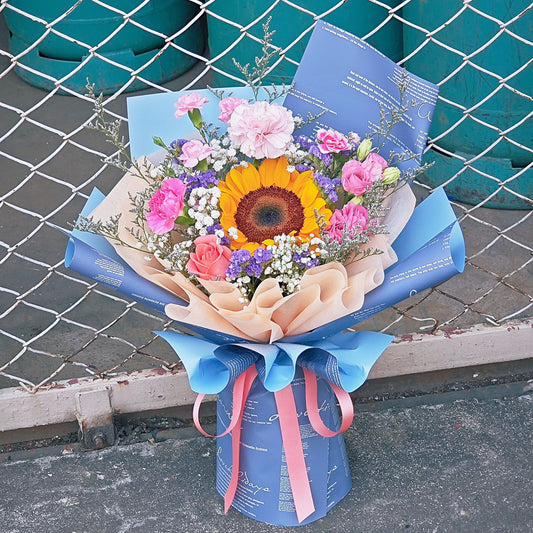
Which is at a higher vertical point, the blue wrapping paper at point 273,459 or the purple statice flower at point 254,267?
the purple statice flower at point 254,267

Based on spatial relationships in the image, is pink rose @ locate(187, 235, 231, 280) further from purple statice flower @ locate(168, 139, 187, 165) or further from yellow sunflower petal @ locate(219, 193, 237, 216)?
purple statice flower @ locate(168, 139, 187, 165)

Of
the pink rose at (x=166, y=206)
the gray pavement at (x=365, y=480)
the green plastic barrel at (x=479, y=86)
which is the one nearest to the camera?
the pink rose at (x=166, y=206)

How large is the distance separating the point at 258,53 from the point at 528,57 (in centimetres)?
87

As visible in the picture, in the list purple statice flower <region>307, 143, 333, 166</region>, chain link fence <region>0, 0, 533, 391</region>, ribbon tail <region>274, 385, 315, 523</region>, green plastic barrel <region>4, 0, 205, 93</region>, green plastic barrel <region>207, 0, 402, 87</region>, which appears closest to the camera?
purple statice flower <region>307, 143, 333, 166</region>

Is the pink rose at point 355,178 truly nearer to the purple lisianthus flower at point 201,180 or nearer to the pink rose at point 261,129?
the pink rose at point 261,129

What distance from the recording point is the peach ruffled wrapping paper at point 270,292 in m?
1.26

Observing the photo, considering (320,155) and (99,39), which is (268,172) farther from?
(99,39)

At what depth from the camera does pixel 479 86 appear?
234cm

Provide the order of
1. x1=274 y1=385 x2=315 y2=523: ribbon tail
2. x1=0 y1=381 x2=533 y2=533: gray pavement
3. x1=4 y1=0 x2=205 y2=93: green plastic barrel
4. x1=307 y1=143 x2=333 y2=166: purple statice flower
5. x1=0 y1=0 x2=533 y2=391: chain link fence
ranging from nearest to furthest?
1. x1=307 y1=143 x2=333 y2=166: purple statice flower
2. x1=274 y1=385 x2=315 y2=523: ribbon tail
3. x1=0 y1=381 x2=533 y2=533: gray pavement
4. x1=0 y1=0 x2=533 y2=391: chain link fence
5. x1=4 y1=0 x2=205 y2=93: green plastic barrel

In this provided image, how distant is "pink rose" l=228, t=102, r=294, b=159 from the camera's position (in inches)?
49.4

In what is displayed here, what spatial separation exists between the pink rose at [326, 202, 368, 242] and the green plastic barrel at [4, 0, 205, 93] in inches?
88.5

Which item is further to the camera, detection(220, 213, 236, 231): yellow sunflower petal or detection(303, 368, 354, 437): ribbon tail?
detection(303, 368, 354, 437): ribbon tail

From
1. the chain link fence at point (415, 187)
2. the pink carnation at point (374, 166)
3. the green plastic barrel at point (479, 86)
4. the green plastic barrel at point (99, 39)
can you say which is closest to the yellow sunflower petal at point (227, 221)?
the pink carnation at point (374, 166)

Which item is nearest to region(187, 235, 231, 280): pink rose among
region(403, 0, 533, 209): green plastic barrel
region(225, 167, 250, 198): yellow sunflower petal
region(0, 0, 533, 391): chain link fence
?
region(225, 167, 250, 198): yellow sunflower petal
